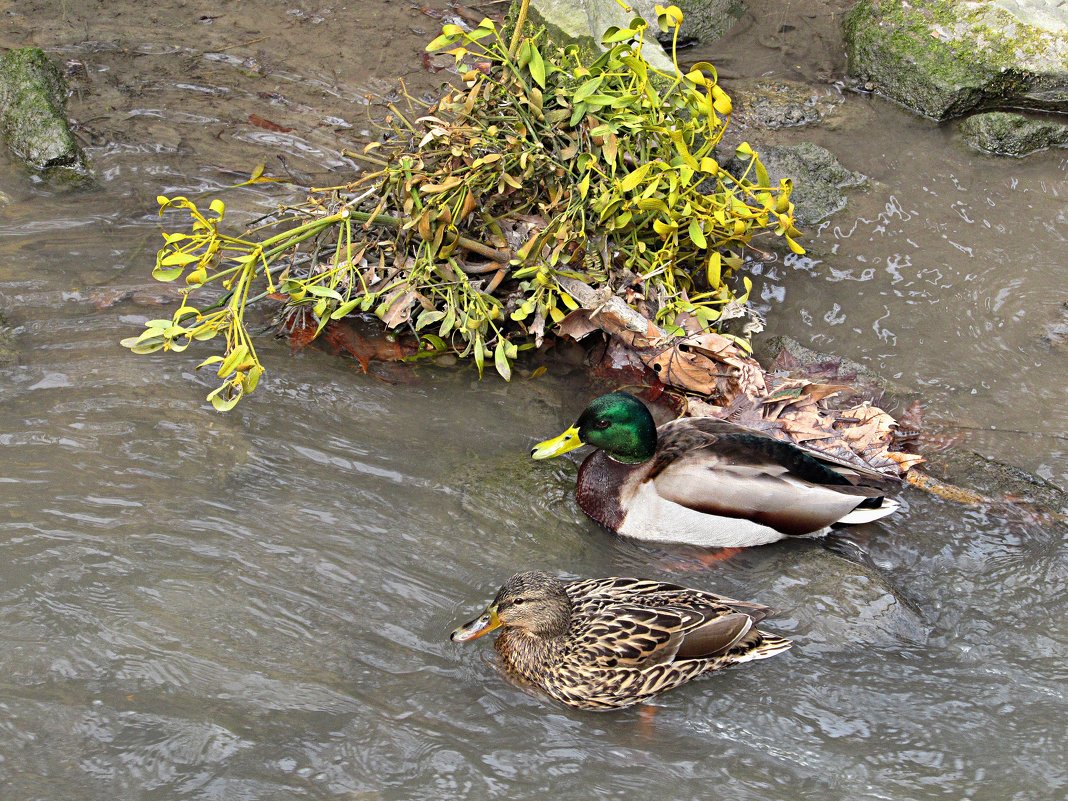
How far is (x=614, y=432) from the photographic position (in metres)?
4.59

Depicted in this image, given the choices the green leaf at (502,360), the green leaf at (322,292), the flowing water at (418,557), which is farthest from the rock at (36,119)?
the green leaf at (502,360)

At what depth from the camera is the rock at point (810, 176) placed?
6.31 metres

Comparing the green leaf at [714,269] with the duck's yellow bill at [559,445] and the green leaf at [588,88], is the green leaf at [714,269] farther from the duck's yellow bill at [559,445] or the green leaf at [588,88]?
the duck's yellow bill at [559,445]

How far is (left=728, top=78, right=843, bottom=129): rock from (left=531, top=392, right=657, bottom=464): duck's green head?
3085 mm

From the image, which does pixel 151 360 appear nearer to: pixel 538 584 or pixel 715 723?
pixel 538 584

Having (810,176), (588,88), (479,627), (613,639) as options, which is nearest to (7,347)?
(479,627)

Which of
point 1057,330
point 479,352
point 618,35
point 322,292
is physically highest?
point 618,35

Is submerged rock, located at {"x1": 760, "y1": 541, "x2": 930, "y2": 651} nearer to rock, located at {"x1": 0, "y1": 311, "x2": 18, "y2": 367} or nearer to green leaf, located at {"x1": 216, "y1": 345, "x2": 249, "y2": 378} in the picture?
green leaf, located at {"x1": 216, "y1": 345, "x2": 249, "y2": 378}

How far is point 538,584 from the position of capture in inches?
155

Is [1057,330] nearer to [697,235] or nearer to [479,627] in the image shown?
[697,235]

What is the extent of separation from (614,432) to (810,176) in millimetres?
2754

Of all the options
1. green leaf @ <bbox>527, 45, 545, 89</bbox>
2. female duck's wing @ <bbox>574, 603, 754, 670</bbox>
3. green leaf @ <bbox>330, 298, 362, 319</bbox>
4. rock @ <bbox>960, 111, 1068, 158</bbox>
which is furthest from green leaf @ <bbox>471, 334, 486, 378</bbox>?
rock @ <bbox>960, 111, 1068, 158</bbox>

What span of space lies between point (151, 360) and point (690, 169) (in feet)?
9.14

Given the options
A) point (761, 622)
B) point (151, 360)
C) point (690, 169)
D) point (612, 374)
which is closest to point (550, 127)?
point (690, 169)
